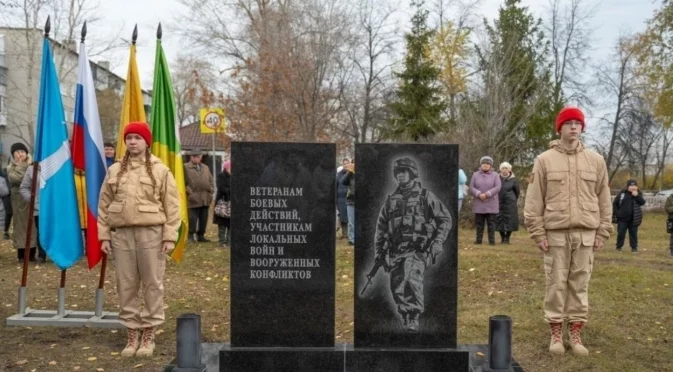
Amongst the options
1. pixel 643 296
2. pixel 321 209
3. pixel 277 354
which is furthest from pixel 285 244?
pixel 643 296

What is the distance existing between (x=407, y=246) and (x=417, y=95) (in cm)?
3211

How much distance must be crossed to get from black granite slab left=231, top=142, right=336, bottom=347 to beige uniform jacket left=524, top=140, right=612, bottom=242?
182 centimetres

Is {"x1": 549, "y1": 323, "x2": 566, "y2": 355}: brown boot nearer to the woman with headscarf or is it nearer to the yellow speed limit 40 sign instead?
the woman with headscarf

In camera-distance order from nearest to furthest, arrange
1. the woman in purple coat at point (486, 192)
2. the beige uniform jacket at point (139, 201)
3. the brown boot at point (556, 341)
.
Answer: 1. the beige uniform jacket at point (139, 201)
2. the brown boot at point (556, 341)
3. the woman in purple coat at point (486, 192)

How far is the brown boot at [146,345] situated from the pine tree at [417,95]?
99.1 ft

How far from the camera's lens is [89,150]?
663 cm

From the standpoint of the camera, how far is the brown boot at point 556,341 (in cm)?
589

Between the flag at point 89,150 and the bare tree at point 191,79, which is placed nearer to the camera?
the flag at point 89,150

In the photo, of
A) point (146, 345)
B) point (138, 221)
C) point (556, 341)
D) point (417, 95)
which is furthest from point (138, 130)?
point (417, 95)

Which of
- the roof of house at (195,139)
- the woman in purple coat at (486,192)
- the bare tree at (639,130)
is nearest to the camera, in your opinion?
the woman in purple coat at (486,192)

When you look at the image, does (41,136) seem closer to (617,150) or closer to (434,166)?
(434,166)

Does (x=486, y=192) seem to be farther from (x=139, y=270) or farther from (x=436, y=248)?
(x=139, y=270)

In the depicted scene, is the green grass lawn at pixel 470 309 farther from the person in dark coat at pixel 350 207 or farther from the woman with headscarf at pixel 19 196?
the person in dark coat at pixel 350 207

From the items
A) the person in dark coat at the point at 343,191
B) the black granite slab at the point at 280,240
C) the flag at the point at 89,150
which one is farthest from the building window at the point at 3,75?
the black granite slab at the point at 280,240
